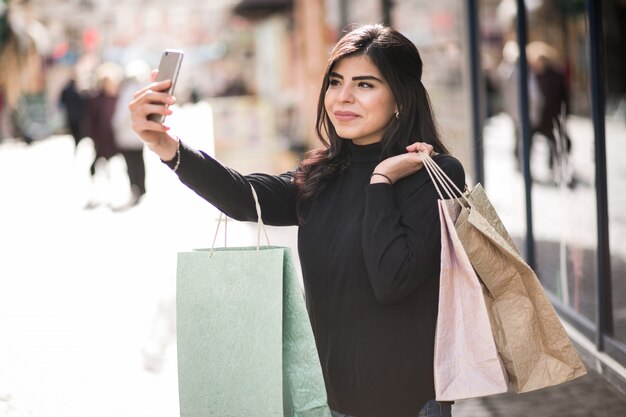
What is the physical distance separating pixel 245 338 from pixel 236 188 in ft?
1.44

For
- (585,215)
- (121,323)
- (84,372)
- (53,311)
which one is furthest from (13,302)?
(585,215)

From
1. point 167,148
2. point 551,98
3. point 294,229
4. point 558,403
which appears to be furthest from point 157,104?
point 294,229

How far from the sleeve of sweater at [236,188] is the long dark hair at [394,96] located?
7cm

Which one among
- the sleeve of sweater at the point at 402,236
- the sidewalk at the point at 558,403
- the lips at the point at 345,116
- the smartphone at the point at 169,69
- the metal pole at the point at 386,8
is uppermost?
the metal pole at the point at 386,8

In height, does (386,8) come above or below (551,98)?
above

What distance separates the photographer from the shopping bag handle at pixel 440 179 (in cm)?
269

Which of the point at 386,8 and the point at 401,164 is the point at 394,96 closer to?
the point at 401,164

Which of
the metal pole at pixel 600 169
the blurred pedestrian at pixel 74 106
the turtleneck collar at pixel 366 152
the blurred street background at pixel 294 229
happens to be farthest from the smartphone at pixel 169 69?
the blurred pedestrian at pixel 74 106

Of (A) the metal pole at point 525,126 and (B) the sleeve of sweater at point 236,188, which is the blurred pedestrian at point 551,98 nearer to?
(A) the metal pole at point 525,126

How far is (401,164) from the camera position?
2721mm

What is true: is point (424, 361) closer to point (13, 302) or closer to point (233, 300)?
point (233, 300)

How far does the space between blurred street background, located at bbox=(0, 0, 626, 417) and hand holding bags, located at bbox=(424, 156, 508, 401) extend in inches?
22.2

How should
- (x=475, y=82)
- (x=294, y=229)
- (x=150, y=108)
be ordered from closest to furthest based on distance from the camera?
(x=150, y=108) → (x=475, y=82) → (x=294, y=229)

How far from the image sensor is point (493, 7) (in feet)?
35.8
